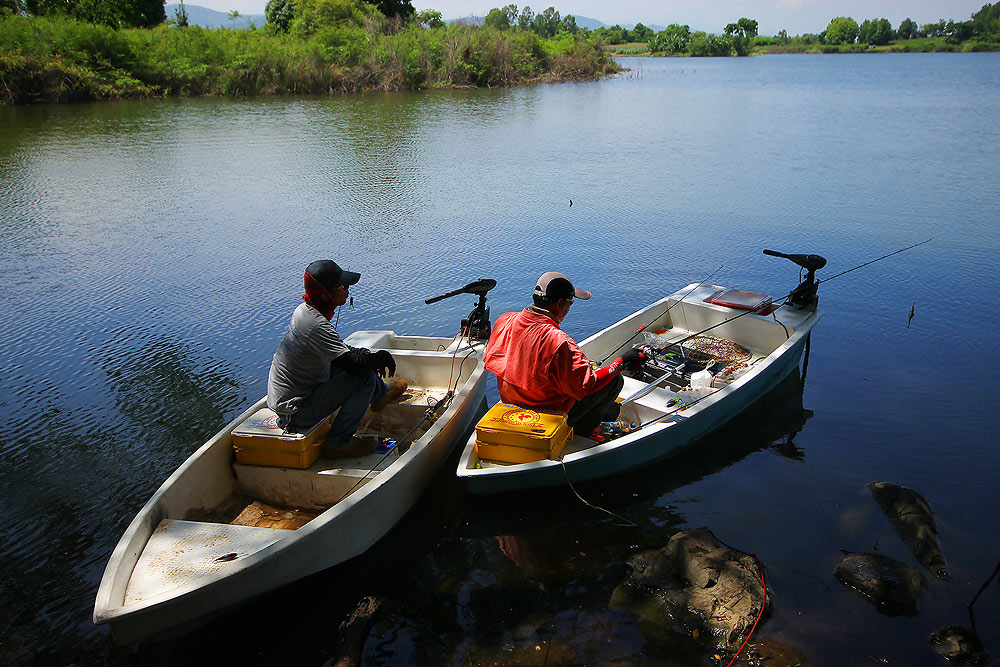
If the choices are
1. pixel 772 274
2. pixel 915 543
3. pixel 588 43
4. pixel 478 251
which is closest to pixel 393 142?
pixel 478 251

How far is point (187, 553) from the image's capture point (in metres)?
4.26

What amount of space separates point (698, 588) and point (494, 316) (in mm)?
5360

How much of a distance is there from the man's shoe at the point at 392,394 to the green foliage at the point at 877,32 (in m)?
100

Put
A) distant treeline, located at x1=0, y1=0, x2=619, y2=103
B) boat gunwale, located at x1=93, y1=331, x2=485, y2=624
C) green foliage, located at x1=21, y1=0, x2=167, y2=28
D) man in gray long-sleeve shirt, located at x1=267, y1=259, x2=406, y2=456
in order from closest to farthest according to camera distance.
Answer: boat gunwale, located at x1=93, y1=331, x2=485, y2=624, man in gray long-sleeve shirt, located at x1=267, y1=259, x2=406, y2=456, distant treeline, located at x1=0, y1=0, x2=619, y2=103, green foliage, located at x1=21, y1=0, x2=167, y2=28

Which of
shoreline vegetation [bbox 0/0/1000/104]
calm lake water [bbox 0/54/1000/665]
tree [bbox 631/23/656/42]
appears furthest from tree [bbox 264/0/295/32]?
tree [bbox 631/23/656/42]

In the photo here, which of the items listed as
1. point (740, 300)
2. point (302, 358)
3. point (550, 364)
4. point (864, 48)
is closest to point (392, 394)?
point (302, 358)

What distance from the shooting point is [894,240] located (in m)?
11.9

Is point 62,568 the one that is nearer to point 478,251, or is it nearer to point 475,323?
point 475,323

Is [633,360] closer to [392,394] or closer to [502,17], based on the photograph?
[392,394]

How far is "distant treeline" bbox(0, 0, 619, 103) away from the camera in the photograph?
1174 inches

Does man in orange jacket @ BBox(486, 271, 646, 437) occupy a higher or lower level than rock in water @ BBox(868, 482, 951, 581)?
higher

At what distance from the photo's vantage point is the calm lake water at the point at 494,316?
181 inches

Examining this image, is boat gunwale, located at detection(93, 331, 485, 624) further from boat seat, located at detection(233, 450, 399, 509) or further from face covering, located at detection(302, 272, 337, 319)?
face covering, located at detection(302, 272, 337, 319)

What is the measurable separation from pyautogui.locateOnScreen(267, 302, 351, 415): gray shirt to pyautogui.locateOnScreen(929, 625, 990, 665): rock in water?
4.21m
